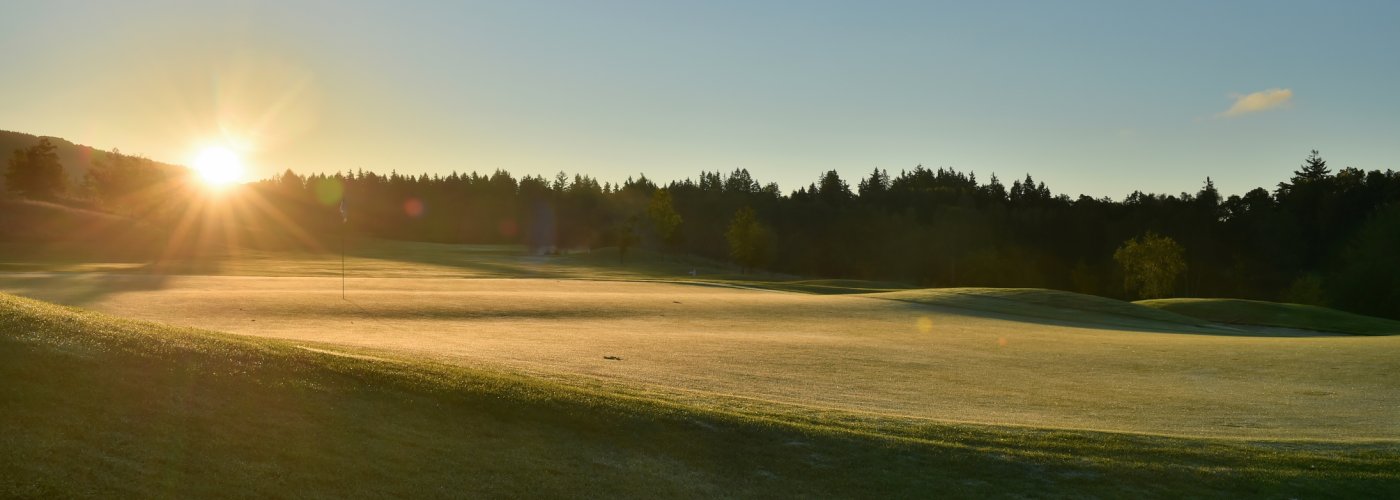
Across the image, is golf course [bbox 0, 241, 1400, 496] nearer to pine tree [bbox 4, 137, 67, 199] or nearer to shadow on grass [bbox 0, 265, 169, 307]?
shadow on grass [bbox 0, 265, 169, 307]

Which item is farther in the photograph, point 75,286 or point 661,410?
point 75,286

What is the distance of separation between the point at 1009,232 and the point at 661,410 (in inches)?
5127

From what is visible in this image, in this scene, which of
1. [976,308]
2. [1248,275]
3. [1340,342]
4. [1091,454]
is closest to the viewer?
Result: [1091,454]

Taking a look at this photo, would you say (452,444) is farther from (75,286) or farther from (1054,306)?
(1054,306)

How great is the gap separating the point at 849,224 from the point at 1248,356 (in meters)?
118

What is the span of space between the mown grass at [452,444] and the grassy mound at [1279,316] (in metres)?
39.4

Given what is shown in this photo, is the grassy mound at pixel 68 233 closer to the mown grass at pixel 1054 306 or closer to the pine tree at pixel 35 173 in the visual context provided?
the pine tree at pixel 35 173

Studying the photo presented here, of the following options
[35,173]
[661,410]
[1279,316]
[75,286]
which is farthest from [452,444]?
[35,173]

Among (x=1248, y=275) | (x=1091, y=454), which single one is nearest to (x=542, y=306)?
(x=1091, y=454)

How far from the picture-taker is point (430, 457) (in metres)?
10.3

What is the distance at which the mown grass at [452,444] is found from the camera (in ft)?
29.2

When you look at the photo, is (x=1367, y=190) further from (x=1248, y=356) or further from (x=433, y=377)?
(x=433, y=377)

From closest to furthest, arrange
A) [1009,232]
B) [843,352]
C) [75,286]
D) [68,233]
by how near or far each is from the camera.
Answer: [843,352] → [75,286] → [68,233] → [1009,232]

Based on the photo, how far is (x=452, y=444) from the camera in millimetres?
10859
